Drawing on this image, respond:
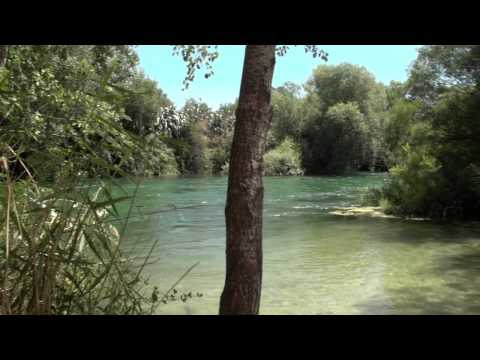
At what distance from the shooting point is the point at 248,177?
2924mm

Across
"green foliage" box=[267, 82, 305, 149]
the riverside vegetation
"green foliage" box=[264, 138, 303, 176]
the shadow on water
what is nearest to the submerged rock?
the riverside vegetation

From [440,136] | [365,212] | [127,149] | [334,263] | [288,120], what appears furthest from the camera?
[288,120]

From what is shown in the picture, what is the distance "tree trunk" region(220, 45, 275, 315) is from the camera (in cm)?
289

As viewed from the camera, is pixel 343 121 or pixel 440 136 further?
pixel 343 121

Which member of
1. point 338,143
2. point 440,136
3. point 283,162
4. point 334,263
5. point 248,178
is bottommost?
point 334,263

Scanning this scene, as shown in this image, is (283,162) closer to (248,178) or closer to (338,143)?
(338,143)

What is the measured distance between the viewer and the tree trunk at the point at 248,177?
114 inches

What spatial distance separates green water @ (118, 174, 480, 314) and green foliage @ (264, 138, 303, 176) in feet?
101

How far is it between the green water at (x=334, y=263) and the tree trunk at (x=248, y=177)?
1.03m

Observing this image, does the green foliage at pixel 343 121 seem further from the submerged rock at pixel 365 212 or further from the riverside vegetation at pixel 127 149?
the submerged rock at pixel 365 212

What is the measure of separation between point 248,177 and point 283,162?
47.3m

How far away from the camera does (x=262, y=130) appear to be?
2.91 metres

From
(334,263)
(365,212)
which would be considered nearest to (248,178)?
(334,263)
